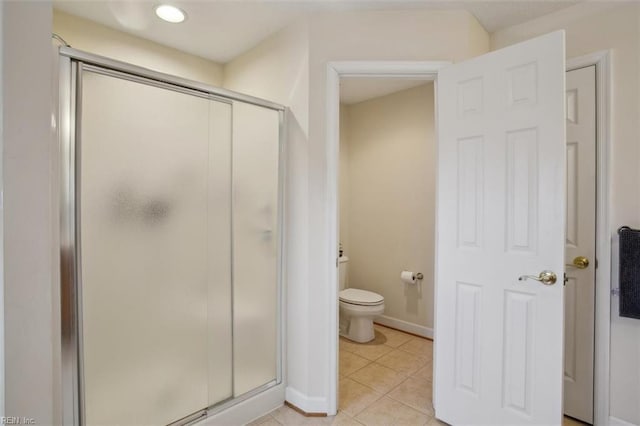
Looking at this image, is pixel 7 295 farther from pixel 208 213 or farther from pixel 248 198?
pixel 248 198

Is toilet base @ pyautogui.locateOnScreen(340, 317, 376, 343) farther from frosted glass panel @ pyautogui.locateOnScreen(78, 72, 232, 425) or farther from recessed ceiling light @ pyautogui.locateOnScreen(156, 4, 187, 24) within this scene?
recessed ceiling light @ pyautogui.locateOnScreen(156, 4, 187, 24)

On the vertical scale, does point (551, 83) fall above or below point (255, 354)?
above

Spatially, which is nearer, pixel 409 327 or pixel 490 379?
pixel 490 379

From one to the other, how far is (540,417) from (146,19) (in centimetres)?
321

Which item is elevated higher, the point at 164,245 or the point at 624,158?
the point at 624,158

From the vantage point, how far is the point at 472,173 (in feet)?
5.90

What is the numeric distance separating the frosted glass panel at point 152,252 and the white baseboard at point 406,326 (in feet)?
6.86

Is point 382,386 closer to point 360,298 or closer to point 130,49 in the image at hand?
point 360,298

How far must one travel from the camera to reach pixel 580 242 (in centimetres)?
196

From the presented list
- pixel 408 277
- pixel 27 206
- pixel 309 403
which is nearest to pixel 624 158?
pixel 408 277

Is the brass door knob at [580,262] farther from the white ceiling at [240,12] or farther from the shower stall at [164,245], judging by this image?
the shower stall at [164,245]

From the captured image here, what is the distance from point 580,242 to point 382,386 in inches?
63.2

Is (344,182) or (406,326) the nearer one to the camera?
(406,326)

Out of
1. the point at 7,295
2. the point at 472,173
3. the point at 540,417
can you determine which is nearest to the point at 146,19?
the point at 7,295
